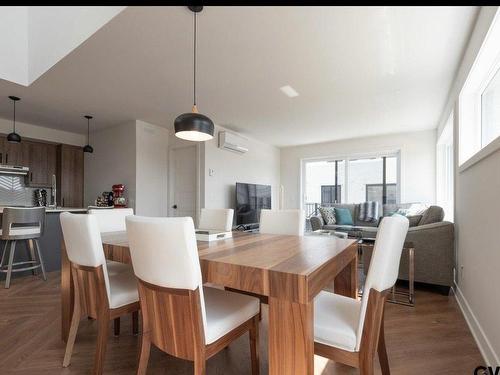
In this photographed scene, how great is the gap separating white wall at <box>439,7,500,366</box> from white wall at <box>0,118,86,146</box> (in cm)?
627

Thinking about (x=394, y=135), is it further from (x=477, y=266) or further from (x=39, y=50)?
(x=39, y=50)

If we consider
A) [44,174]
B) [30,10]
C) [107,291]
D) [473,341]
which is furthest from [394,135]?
[44,174]

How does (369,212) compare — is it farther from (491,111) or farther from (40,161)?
(40,161)

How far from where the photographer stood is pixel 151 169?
15.8ft

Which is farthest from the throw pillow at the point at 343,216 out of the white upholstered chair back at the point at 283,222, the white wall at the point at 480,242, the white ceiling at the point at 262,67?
the white upholstered chair back at the point at 283,222

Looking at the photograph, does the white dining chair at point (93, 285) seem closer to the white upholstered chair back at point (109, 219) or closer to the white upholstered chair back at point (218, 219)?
the white upholstered chair back at point (109, 219)

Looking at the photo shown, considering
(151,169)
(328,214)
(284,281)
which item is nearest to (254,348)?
(284,281)

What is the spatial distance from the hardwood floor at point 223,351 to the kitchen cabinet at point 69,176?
302 cm

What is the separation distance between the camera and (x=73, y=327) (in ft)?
5.09

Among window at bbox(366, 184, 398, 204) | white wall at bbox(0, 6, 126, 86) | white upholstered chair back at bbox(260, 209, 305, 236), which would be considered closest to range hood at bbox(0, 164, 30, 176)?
white wall at bbox(0, 6, 126, 86)

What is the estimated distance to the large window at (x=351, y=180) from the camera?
18.8 ft

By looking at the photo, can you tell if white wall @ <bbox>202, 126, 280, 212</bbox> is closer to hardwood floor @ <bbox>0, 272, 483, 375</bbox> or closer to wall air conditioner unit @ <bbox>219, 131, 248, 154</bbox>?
wall air conditioner unit @ <bbox>219, 131, 248, 154</bbox>

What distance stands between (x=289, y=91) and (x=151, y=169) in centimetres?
294
